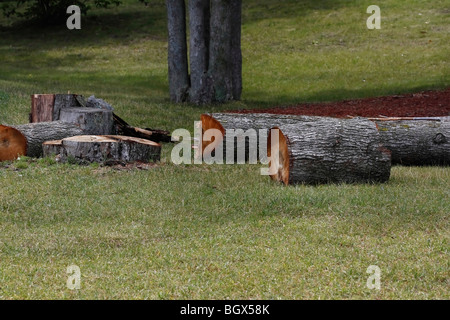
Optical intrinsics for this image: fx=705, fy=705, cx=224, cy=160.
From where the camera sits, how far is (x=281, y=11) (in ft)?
127

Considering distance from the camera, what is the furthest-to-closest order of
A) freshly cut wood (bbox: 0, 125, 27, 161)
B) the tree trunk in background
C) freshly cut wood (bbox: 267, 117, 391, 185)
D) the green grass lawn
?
the tree trunk in background → freshly cut wood (bbox: 0, 125, 27, 161) → freshly cut wood (bbox: 267, 117, 391, 185) → the green grass lawn

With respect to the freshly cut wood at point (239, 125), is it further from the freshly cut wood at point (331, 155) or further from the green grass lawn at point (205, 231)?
the freshly cut wood at point (331, 155)

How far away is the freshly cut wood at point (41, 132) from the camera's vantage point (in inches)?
475

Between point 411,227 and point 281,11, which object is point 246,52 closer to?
point 281,11

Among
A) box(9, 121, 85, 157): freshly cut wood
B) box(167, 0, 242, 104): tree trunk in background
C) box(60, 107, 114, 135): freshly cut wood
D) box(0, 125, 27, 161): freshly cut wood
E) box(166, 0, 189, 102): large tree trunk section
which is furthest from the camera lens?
box(166, 0, 189, 102): large tree trunk section

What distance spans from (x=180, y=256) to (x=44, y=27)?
34943 millimetres

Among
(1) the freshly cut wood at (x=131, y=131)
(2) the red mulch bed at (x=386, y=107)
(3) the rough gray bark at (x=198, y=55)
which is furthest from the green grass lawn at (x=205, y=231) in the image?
(2) the red mulch bed at (x=386, y=107)

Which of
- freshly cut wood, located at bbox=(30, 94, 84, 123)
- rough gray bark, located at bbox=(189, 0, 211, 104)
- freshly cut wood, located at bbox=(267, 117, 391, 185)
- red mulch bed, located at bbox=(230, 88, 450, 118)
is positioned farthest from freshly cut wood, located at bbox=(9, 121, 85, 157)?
rough gray bark, located at bbox=(189, 0, 211, 104)

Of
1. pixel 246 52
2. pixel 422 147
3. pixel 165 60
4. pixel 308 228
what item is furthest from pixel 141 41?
pixel 308 228

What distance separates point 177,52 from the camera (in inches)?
860

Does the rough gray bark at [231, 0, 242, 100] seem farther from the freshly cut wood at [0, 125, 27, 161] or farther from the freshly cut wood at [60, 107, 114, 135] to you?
the freshly cut wood at [0, 125, 27, 161]

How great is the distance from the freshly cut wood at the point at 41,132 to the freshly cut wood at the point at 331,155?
4.03 metres

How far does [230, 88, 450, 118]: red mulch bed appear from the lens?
17.1 metres

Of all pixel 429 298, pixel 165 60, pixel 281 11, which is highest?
pixel 281 11
